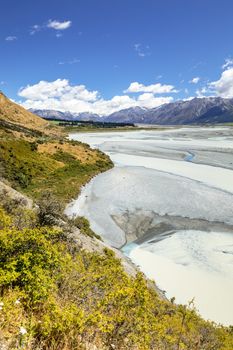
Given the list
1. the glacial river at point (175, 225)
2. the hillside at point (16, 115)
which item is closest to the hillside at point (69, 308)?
the glacial river at point (175, 225)

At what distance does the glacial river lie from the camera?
22.3 meters

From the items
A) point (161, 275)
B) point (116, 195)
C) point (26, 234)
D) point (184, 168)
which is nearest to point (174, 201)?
point (116, 195)

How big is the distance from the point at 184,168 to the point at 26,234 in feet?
187

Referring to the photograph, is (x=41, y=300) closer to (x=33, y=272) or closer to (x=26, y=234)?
(x=33, y=272)

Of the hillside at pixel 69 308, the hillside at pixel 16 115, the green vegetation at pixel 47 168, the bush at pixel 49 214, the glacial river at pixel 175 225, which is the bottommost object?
the glacial river at pixel 175 225

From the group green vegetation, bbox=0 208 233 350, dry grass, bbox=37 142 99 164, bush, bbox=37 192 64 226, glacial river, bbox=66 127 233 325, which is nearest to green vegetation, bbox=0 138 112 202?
dry grass, bbox=37 142 99 164

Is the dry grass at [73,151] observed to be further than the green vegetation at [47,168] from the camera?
Yes

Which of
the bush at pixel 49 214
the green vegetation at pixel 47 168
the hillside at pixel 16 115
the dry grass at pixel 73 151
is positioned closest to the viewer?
the bush at pixel 49 214

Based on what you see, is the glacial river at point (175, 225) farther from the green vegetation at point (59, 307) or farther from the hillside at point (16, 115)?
the hillside at point (16, 115)

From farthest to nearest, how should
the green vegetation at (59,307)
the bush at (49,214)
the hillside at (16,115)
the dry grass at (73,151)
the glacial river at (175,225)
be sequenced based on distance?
the hillside at (16,115), the dry grass at (73,151), the glacial river at (175,225), the bush at (49,214), the green vegetation at (59,307)

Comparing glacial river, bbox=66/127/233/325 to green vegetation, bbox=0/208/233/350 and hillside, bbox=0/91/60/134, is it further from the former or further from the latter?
hillside, bbox=0/91/60/134

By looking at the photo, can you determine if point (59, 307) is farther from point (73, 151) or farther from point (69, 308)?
point (73, 151)

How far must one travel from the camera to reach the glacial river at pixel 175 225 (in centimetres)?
2235

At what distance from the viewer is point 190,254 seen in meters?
26.7
